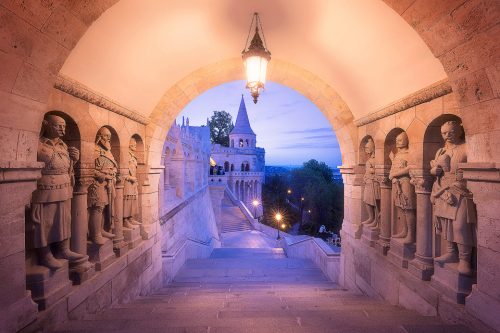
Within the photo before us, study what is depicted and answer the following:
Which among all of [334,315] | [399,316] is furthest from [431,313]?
[334,315]

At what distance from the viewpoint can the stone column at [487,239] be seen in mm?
2441

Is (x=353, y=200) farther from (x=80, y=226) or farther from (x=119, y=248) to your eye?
(x=80, y=226)

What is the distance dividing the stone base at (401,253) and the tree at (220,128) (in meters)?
43.1

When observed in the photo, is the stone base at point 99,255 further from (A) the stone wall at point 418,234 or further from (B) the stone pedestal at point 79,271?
(A) the stone wall at point 418,234

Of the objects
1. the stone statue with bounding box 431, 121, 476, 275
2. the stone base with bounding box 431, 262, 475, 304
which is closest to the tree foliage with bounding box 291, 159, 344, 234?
the stone base with bounding box 431, 262, 475, 304

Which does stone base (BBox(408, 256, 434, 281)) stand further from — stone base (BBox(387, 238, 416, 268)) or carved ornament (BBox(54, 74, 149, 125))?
carved ornament (BBox(54, 74, 149, 125))

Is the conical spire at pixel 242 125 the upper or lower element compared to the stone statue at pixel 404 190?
upper

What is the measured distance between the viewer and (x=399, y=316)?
3.18 metres

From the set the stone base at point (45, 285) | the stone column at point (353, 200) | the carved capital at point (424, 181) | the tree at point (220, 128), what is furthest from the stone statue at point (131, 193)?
the tree at point (220, 128)

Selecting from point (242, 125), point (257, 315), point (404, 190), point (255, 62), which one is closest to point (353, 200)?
point (404, 190)

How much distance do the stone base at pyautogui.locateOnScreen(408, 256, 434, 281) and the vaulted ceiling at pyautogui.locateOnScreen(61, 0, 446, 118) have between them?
242cm

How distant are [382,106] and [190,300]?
14.7 feet

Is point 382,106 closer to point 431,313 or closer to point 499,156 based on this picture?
point 499,156

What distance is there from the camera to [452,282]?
3055 mm
